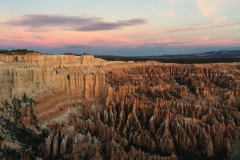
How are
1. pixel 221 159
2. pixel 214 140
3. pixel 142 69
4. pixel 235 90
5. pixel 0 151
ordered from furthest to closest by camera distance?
pixel 142 69 < pixel 235 90 < pixel 214 140 < pixel 221 159 < pixel 0 151

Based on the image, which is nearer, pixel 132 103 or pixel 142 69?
pixel 132 103

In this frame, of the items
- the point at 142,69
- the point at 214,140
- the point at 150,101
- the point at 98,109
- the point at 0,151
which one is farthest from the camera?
the point at 142,69

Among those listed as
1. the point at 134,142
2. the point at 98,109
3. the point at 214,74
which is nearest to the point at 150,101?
the point at 98,109

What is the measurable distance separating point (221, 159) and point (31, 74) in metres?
20.5

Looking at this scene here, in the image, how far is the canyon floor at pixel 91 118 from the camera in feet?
92.3

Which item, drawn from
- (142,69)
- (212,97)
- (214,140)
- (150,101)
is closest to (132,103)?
(150,101)

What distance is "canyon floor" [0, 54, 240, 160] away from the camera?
1108 inches

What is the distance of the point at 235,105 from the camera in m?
48.2

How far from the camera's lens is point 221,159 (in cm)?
3145

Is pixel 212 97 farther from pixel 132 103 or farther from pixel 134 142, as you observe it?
pixel 134 142

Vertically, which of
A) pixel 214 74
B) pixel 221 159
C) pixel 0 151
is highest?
pixel 214 74

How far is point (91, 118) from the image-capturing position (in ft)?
113

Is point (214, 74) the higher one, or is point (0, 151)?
point (214, 74)

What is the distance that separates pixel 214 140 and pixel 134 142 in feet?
28.2
